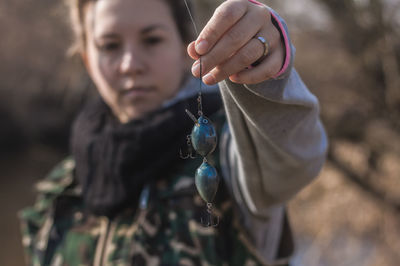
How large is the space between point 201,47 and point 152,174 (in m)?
0.74

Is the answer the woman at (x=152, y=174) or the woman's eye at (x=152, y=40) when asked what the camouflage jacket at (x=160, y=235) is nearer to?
the woman at (x=152, y=174)

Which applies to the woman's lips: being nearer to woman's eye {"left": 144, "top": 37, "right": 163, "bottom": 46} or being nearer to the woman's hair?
woman's eye {"left": 144, "top": 37, "right": 163, "bottom": 46}

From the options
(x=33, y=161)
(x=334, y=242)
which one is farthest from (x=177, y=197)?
(x=33, y=161)

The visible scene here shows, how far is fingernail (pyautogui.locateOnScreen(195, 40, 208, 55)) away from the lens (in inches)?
22.9

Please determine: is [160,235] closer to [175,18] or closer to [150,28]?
[150,28]

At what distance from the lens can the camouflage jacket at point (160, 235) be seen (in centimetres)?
115

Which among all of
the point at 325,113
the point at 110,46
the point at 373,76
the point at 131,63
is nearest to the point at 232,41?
the point at 131,63

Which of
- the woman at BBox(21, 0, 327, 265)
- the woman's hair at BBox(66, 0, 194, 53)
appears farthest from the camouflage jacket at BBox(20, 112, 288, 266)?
the woman's hair at BBox(66, 0, 194, 53)

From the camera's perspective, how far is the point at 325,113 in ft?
10.3

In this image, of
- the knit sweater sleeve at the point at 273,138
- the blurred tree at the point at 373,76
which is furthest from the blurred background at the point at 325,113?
the knit sweater sleeve at the point at 273,138

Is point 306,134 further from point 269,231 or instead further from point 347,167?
point 347,167

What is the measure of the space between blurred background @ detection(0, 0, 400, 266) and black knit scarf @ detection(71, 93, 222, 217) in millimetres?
1332

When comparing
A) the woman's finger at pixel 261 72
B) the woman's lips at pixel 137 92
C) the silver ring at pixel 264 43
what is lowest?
the woman's lips at pixel 137 92

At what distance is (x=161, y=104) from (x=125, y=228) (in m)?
0.43
